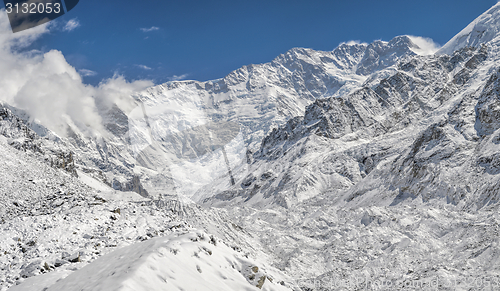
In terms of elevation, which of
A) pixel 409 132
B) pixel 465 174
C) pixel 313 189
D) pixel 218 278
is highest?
pixel 218 278

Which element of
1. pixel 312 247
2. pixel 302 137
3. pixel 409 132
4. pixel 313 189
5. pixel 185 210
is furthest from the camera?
pixel 302 137

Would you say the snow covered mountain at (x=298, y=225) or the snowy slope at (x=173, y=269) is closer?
the snowy slope at (x=173, y=269)

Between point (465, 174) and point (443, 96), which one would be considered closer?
point (465, 174)

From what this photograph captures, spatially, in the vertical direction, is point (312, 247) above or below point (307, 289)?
below

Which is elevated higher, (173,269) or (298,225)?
(173,269)

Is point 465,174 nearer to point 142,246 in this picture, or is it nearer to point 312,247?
point 312,247

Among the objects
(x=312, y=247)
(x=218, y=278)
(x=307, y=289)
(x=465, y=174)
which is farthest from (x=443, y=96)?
(x=218, y=278)

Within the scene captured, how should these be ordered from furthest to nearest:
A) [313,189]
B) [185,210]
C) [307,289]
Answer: [313,189], [185,210], [307,289]

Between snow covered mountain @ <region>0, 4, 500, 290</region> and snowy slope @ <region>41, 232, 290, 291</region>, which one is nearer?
snowy slope @ <region>41, 232, 290, 291</region>

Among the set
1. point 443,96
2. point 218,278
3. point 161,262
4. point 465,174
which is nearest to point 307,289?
point 218,278

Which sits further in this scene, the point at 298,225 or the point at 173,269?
the point at 298,225
